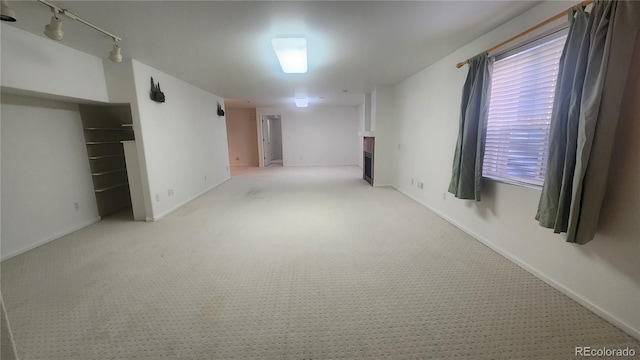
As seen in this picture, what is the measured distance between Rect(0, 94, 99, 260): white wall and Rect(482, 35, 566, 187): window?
5.13 metres

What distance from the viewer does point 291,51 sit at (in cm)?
273

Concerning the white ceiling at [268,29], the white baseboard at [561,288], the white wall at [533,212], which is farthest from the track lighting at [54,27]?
the white baseboard at [561,288]

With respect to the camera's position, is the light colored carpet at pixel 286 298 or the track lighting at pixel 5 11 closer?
the light colored carpet at pixel 286 298

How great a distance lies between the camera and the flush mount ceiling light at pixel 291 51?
2.52 metres

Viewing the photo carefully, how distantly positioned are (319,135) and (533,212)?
780 centimetres

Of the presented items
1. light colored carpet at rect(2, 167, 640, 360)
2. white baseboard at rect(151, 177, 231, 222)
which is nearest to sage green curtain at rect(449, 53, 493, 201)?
light colored carpet at rect(2, 167, 640, 360)

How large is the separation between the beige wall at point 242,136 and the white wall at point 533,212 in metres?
7.05

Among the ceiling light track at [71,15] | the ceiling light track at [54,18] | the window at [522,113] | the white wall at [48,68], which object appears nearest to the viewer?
the ceiling light track at [54,18]

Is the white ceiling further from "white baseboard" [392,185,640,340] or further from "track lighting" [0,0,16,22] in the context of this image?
"white baseboard" [392,185,640,340]

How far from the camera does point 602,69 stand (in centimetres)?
147

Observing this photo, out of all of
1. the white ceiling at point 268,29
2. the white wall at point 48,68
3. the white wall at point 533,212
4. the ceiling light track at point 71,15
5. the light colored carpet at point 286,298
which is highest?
the white ceiling at point 268,29

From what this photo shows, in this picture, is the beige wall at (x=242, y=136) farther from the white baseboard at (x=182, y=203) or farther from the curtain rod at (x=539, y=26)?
the curtain rod at (x=539, y=26)
